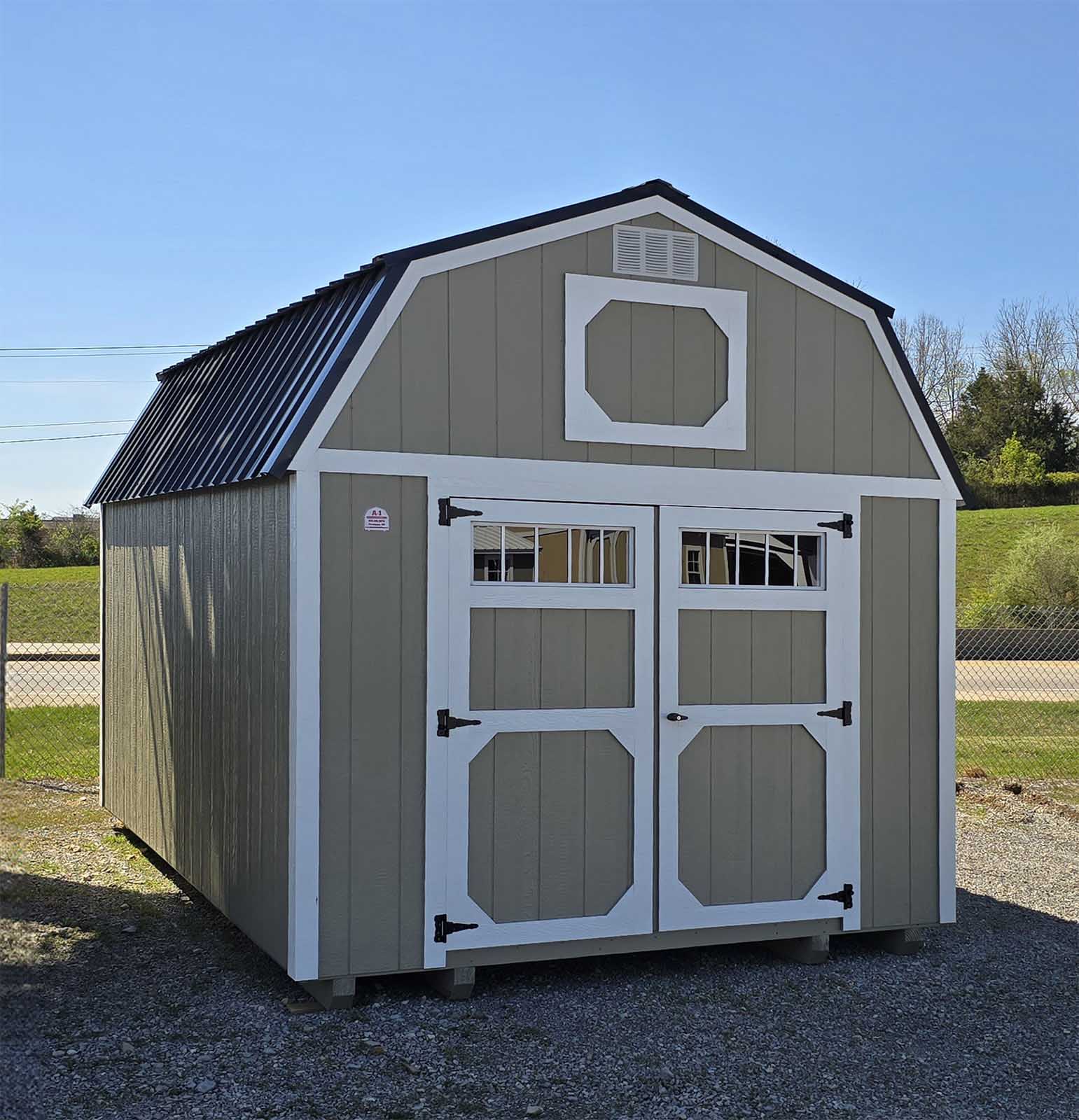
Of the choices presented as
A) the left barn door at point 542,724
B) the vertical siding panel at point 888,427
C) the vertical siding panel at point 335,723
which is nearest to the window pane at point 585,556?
the left barn door at point 542,724

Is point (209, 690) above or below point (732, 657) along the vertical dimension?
below

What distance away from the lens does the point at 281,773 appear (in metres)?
5.51

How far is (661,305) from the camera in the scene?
6.04 m

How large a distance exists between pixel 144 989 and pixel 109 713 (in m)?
3.78

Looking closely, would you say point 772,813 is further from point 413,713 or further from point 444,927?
point 413,713

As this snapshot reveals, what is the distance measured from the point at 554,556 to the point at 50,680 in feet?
41.5

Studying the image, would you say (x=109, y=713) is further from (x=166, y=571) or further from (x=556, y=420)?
(x=556, y=420)

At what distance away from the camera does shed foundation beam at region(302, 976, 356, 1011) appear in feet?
17.5

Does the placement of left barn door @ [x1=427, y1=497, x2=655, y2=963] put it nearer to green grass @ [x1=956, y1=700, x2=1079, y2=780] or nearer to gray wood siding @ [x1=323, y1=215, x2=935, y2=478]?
gray wood siding @ [x1=323, y1=215, x2=935, y2=478]

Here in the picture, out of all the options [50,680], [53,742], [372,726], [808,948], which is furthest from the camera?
[50,680]

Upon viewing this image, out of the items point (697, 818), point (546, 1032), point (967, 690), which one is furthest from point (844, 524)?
point (967, 690)

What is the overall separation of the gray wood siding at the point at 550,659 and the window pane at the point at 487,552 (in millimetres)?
156

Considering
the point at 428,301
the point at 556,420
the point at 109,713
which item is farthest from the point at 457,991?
the point at 109,713

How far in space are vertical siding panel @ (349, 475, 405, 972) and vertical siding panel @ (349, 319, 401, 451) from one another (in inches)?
6.4
